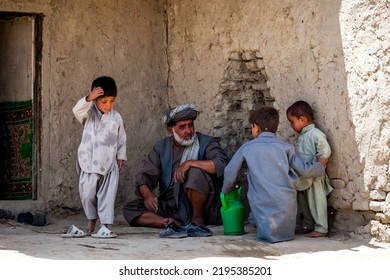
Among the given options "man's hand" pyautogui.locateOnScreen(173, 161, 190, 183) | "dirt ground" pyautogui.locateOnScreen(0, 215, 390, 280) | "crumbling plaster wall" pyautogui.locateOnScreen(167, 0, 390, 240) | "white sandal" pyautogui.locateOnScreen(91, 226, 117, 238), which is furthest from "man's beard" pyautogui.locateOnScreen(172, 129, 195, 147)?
"white sandal" pyautogui.locateOnScreen(91, 226, 117, 238)

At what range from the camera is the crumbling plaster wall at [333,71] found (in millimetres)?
6184

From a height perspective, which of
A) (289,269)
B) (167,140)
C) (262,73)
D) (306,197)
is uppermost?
(262,73)

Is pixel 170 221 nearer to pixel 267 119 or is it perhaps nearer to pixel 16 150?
pixel 267 119

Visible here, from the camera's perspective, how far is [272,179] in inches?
253

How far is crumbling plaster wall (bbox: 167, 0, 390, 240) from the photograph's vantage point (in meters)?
6.18

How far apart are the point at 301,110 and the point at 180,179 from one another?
1.20 meters

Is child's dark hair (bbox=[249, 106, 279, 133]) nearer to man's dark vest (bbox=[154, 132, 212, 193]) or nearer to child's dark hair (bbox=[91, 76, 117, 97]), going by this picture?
man's dark vest (bbox=[154, 132, 212, 193])

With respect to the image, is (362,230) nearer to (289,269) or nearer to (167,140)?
(289,269)

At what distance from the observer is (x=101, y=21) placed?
814cm

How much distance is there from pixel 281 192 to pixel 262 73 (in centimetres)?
146

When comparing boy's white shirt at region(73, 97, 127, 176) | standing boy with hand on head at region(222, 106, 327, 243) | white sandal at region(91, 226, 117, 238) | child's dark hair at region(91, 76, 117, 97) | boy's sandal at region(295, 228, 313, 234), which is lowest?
boy's sandal at region(295, 228, 313, 234)

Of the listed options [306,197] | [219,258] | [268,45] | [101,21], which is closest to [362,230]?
[306,197]

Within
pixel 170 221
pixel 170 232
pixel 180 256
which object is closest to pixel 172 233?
pixel 170 232

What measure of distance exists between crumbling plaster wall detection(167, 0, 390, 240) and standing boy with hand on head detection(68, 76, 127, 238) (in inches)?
50.4
